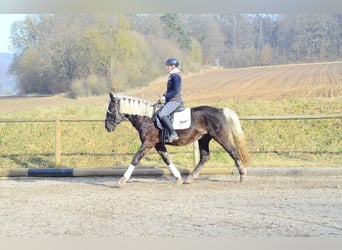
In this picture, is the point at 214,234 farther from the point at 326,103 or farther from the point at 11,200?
the point at 326,103

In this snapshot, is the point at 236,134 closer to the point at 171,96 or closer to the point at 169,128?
the point at 169,128

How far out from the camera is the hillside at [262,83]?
47.5ft

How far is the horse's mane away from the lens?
7.28 m

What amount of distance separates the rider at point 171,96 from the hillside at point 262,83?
6.02 metres

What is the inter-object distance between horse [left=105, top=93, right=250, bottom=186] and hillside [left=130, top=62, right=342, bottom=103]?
5.80 metres

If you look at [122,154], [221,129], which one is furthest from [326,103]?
[221,129]

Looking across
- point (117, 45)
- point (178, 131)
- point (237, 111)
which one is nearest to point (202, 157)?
point (178, 131)

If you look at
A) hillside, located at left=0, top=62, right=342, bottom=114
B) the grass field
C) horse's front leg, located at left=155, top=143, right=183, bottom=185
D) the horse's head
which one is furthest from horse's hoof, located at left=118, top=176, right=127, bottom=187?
hillside, located at left=0, top=62, right=342, bottom=114

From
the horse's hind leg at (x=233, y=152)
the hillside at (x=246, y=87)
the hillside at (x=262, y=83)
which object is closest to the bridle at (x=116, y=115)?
the horse's hind leg at (x=233, y=152)

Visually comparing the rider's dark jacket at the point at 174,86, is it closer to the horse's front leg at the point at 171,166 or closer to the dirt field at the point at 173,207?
the horse's front leg at the point at 171,166

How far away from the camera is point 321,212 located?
5.38 meters

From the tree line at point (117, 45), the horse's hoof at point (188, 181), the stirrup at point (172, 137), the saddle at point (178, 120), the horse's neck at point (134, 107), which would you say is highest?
the tree line at point (117, 45)

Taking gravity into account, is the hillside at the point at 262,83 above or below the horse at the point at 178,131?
above

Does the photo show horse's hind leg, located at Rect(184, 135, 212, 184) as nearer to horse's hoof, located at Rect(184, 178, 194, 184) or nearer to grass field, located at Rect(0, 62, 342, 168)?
horse's hoof, located at Rect(184, 178, 194, 184)
